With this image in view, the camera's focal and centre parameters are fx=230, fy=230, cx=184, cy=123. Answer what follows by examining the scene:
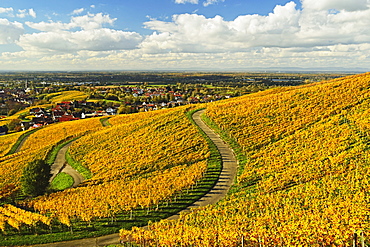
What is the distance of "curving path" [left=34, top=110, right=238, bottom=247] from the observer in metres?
22.5

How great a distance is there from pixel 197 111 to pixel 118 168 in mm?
31887

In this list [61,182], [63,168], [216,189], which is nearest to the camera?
[216,189]

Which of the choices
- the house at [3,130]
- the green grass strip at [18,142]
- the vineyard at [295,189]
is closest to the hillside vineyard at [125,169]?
the green grass strip at [18,142]

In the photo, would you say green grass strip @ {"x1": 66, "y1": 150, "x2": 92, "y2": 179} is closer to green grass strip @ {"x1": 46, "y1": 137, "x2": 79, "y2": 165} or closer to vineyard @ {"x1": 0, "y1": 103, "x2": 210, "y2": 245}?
vineyard @ {"x1": 0, "y1": 103, "x2": 210, "y2": 245}

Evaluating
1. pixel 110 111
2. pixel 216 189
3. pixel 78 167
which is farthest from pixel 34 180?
pixel 110 111

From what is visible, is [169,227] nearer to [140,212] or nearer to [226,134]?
[140,212]

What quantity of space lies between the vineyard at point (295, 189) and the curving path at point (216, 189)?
155 cm

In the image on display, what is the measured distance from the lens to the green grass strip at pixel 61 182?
130 feet

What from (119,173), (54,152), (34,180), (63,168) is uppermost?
(34,180)

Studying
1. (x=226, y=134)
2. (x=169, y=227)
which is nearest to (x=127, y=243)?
(x=169, y=227)

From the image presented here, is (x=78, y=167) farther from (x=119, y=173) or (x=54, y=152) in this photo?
(x=54, y=152)

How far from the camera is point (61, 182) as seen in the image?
4159 cm

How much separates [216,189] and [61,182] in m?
29.0

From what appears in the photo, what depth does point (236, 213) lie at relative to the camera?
22703 mm
